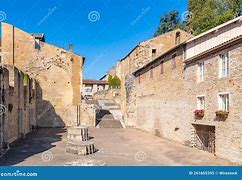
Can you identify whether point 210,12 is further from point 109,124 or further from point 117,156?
point 117,156

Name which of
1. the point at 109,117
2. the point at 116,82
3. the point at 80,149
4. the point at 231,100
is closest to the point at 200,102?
the point at 231,100

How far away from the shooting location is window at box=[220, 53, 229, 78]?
1340cm

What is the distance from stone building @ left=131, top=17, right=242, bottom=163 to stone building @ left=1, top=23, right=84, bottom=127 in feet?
34.1

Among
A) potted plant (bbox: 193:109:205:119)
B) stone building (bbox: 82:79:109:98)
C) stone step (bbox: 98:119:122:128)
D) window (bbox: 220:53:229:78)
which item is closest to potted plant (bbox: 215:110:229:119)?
potted plant (bbox: 193:109:205:119)

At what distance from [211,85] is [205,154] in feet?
12.3

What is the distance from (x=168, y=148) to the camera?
54.4 feet

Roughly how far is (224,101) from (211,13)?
20669 mm

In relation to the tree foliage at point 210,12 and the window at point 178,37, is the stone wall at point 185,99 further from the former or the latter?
the tree foliage at point 210,12

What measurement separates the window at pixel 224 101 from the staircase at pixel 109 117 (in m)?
17.6

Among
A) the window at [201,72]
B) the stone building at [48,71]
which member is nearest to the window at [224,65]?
the window at [201,72]

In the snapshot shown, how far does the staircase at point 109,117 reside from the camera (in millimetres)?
30464

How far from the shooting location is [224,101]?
1378 cm

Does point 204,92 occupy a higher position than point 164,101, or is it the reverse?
point 204,92

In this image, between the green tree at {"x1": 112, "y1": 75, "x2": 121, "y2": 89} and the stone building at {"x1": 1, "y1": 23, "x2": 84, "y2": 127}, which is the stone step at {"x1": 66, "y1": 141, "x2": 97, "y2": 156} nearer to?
the stone building at {"x1": 1, "y1": 23, "x2": 84, "y2": 127}
